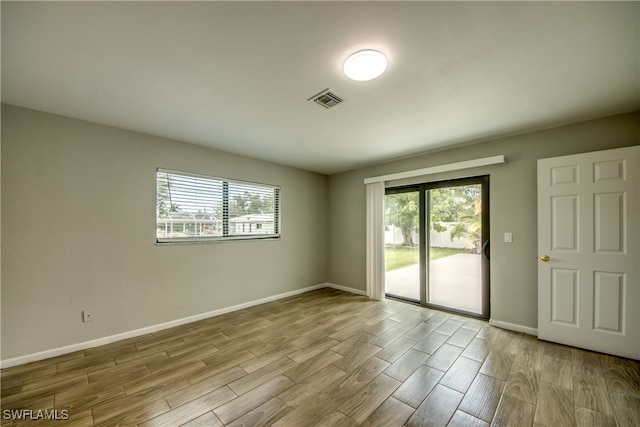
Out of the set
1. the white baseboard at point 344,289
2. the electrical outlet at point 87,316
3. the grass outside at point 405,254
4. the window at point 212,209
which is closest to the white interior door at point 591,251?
the grass outside at point 405,254

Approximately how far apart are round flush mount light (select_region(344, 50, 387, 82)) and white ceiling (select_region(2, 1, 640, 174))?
62 millimetres

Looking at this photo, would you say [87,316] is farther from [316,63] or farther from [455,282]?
[455,282]

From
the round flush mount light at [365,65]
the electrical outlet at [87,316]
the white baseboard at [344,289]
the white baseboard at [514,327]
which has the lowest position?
the white baseboard at [344,289]

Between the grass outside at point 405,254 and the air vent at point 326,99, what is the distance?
286 cm

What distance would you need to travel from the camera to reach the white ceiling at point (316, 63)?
1.34 metres

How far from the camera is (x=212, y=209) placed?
3.68 metres

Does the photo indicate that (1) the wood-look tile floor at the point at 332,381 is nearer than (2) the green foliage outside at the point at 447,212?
Yes

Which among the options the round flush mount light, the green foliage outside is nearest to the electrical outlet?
the round flush mount light

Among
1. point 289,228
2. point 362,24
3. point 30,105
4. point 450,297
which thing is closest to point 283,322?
point 289,228

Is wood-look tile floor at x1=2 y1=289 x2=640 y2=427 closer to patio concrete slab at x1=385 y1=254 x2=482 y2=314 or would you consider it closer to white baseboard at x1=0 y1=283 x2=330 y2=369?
white baseboard at x1=0 y1=283 x2=330 y2=369

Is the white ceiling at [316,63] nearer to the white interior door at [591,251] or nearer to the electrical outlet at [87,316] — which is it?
the white interior door at [591,251]

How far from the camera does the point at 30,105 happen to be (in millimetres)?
2318

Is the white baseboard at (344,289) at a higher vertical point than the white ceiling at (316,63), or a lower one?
lower

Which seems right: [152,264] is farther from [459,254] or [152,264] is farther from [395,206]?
[459,254]
